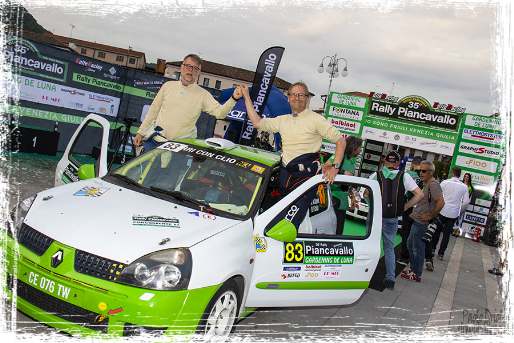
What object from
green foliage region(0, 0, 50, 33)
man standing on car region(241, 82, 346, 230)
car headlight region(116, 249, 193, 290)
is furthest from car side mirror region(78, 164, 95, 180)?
green foliage region(0, 0, 50, 33)

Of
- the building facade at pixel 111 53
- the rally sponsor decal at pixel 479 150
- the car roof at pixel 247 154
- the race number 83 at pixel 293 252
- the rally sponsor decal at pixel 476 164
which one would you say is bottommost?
the race number 83 at pixel 293 252

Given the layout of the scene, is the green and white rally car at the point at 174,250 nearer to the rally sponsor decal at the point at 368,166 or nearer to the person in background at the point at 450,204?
the person in background at the point at 450,204

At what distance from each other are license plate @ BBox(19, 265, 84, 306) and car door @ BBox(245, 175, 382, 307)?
4.28 ft

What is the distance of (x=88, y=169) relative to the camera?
3945 mm

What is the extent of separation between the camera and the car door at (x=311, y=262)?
10.6ft

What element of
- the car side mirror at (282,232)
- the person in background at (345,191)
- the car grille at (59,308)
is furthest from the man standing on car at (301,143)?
the car grille at (59,308)

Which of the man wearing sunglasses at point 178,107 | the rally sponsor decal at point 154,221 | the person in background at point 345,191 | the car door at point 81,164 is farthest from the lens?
the person in background at point 345,191

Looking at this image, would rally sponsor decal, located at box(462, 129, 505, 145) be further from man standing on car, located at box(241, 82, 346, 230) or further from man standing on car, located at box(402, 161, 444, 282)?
man standing on car, located at box(241, 82, 346, 230)

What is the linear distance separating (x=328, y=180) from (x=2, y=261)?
266 cm

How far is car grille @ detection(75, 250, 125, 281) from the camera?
2428mm

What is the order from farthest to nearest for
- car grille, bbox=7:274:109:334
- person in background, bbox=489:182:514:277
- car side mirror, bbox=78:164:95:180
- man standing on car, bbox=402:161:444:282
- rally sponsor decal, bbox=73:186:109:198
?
person in background, bbox=489:182:514:277 → man standing on car, bbox=402:161:444:282 → car side mirror, bbox=78:164:95:180 → rally sponsor decal, bbox=73:186:109:198 → car grille, bbox=7:274:109:334

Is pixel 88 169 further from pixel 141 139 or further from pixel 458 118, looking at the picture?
pixel 458 118

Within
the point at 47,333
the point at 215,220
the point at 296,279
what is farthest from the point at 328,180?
the point at 47,333

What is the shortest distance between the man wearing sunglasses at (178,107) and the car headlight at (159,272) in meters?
2.64
